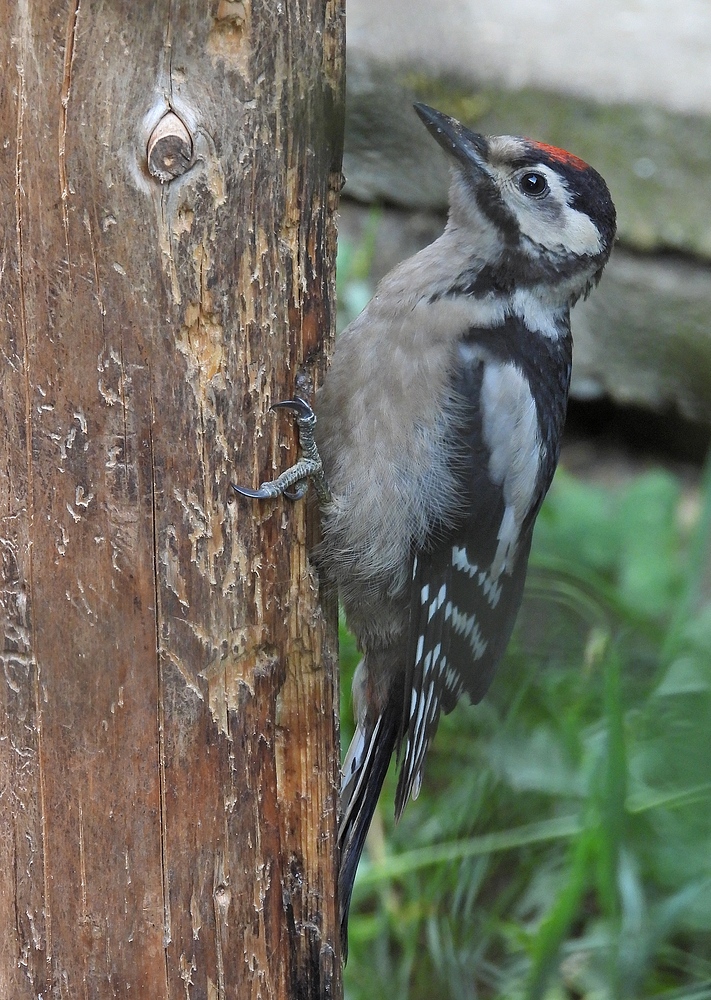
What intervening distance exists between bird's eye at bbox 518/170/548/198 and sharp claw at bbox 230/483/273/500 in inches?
43.5

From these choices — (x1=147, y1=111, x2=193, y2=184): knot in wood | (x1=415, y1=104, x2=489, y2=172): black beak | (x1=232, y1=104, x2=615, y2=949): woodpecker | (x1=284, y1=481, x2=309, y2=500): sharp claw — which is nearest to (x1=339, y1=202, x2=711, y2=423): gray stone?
(x1=415, y1=104, x2=489, y2=172): black beak

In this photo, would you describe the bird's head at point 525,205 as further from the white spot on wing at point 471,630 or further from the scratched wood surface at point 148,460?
the white spot on wing at point 471,630

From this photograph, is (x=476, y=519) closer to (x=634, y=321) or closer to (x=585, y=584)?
(x=585, y=584)

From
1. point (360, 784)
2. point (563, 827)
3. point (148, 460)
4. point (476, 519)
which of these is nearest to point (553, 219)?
point (476, 519)

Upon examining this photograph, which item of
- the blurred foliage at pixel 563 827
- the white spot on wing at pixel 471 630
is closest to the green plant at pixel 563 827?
the blurred foliage at pixel 563 827

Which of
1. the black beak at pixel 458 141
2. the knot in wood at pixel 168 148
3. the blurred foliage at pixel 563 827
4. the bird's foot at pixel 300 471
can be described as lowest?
the blurred foliage at pixel 563 827

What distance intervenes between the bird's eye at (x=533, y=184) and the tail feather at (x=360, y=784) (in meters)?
1.26

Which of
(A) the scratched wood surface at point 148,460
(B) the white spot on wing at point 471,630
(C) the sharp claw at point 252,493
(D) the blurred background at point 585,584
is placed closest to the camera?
(A) the scratched wood surface at point 148,460

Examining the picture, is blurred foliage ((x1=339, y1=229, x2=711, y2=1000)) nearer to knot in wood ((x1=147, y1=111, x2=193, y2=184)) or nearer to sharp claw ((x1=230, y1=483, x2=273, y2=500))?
sharp claw ((x1=230, y1=483, x2=273, y2=500))

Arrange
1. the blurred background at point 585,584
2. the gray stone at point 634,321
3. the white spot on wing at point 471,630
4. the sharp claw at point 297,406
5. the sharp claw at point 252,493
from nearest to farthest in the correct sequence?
the sharp claw at point 252,493 < the sharp claw at point 297,406 < the white spot on wing at point 471,630 < the blurred background at point 585,584 < the gray stone at point 634,321

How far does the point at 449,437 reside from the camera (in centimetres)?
247

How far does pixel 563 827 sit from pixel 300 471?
1.71 metres

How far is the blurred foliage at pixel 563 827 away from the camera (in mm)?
2648

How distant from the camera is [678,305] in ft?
16.0
